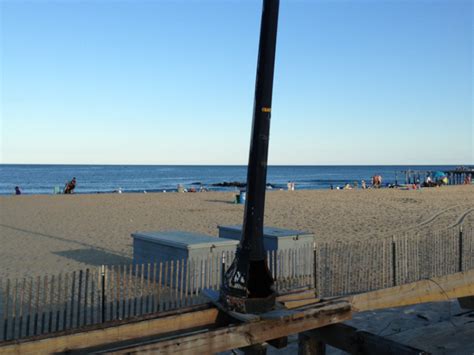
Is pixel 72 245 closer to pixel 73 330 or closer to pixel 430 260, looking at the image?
pixel 430 260

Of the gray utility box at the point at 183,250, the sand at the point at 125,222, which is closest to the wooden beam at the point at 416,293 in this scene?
the gray utility box at the point at 183,250

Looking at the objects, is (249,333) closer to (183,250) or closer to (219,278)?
(219,278)

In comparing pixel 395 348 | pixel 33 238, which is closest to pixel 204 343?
pixel 395 348

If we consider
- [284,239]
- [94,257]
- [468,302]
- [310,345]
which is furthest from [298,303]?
[94,257]

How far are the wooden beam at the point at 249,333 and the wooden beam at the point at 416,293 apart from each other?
460 millimetres

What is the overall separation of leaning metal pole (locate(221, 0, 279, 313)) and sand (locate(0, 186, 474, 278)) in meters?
9.82

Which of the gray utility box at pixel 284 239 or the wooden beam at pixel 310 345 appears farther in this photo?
the gray utility box at pixel 284 239

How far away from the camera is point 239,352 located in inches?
272

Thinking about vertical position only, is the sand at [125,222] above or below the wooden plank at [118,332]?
below

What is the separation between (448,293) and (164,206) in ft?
90.0

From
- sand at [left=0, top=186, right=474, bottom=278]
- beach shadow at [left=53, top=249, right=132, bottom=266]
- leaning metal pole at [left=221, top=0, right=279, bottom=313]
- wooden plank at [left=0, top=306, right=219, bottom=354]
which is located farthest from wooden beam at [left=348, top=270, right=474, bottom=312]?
sand at [left=0, top=186, right=474, bottom=278]

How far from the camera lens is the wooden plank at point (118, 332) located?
12.2ft

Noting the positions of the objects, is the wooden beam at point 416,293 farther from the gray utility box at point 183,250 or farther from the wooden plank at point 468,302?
the gray utility box at point 183,250

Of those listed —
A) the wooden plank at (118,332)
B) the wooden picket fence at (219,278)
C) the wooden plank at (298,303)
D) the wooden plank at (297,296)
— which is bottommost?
the wooden picket fence at (219,278)
